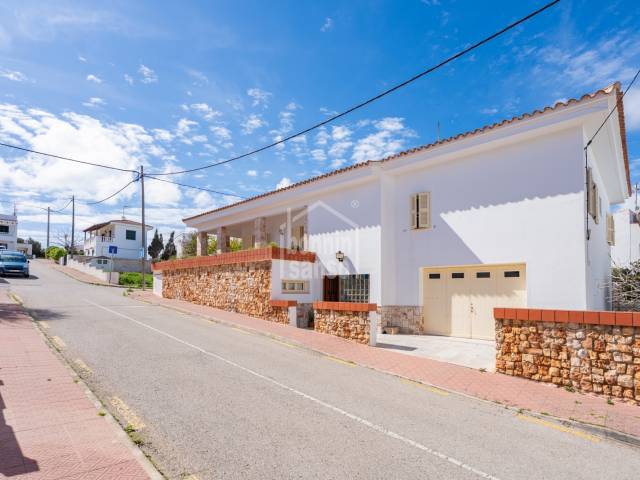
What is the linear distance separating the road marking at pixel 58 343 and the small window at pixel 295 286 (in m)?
7.40

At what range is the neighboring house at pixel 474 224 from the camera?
1060 centimetres

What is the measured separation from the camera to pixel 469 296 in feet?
41.7

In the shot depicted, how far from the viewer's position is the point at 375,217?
14.5 metres

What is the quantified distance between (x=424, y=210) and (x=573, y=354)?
697cm

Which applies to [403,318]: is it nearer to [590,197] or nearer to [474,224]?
[474,224]

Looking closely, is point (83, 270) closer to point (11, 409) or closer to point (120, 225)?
point (120, 225)

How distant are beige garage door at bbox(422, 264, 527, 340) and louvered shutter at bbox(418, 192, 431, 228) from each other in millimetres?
1564

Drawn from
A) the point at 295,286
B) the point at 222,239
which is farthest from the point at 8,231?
the point at 295,286

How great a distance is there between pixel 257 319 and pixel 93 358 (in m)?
7.22

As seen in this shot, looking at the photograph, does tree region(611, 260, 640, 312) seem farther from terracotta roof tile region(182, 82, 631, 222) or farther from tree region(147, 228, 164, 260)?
tree region(147, 228, 164, 260)

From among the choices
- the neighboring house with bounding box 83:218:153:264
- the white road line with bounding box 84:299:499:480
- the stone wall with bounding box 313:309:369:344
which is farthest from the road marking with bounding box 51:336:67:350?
the neighboring house with bounding box 83:218:153:264

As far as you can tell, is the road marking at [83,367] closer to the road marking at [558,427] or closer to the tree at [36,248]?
the road marking at [558,427]

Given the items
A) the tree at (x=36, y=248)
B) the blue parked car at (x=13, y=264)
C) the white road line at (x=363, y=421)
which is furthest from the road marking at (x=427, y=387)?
the tree at (x=36, y=248)

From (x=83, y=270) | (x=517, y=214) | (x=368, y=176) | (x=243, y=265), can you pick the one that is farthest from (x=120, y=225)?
(x=517, y=214)
